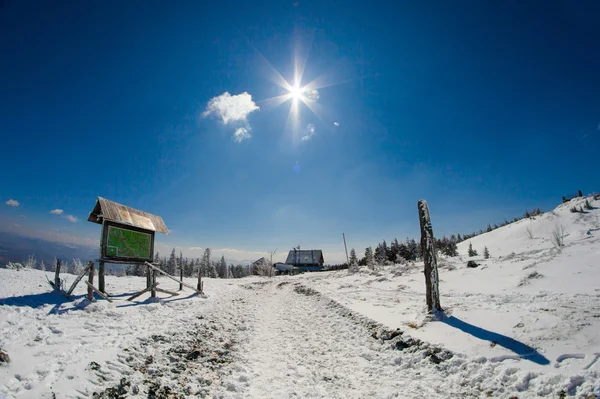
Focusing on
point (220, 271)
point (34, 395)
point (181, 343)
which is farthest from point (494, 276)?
point (220, 271)

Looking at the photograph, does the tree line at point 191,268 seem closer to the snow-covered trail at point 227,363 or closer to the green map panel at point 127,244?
the green map panel at point 127,244

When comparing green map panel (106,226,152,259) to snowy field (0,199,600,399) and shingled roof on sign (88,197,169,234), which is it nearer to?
shingled roof on sign (88,197,169,234)

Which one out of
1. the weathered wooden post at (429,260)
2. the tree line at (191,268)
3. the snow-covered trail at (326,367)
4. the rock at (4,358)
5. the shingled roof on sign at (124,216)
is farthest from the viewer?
the tree line at (191,268)

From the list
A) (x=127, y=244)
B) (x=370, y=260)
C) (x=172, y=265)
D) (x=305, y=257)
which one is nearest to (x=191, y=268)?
(x=172, y=265)

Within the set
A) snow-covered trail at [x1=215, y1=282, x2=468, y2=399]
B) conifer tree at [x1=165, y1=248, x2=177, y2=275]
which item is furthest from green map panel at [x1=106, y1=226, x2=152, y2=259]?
conifer tree at [x1=165, y1=248, x2=177, y2=275]

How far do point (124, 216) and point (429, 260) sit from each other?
595 inches

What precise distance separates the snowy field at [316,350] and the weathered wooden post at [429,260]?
508 mm

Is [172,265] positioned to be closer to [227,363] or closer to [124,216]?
[124,216]

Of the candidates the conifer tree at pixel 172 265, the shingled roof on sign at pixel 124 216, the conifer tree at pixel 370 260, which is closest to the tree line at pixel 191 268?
the conifer tree at pixel 172 265

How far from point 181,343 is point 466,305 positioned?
30.2ft

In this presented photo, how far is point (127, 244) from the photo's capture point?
12.8 m

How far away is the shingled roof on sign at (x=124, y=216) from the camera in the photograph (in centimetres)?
1181

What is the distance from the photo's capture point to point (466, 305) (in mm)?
7918

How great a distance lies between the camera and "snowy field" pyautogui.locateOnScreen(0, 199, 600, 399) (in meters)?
3.94
